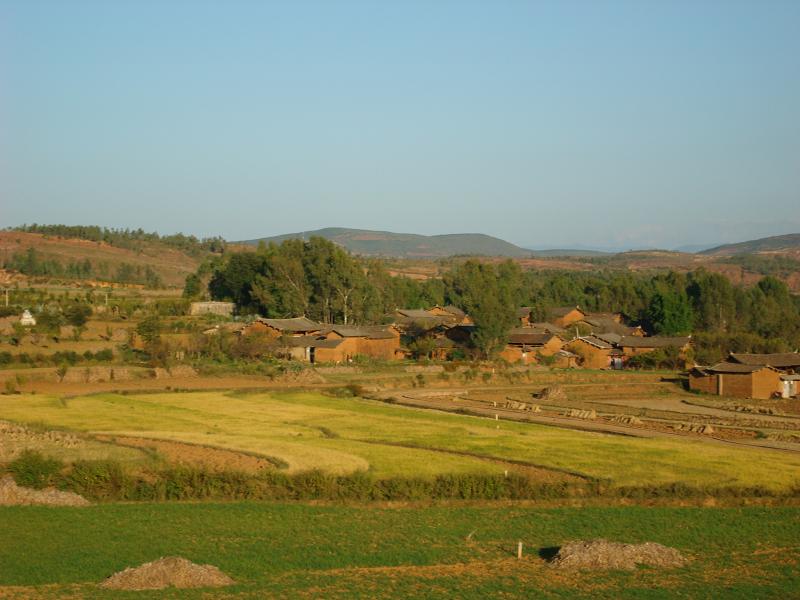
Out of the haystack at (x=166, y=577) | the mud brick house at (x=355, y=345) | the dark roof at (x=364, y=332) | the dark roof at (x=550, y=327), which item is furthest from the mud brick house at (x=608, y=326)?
the haystack at (x=166, y=577)

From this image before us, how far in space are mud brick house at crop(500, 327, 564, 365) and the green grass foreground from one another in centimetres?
4779

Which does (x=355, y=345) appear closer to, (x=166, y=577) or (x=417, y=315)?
(x=417, y=315)

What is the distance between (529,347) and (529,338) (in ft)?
3.44

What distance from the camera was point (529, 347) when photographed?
73625mm

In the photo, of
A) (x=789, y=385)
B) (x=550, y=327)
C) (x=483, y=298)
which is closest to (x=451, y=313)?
(x=550, y=327)

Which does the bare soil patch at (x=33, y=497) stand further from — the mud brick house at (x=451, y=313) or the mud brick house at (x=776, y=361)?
the mud brick house at (x=451, y=313)

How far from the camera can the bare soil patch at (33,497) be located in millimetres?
22847

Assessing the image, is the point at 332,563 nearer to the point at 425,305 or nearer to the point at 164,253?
the point at 425,305

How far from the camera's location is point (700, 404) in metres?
52.8

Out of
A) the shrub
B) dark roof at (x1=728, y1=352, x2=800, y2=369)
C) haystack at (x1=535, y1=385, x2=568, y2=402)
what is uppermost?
dark roof at (x1=728, y1=352, x2=800, y2=369)

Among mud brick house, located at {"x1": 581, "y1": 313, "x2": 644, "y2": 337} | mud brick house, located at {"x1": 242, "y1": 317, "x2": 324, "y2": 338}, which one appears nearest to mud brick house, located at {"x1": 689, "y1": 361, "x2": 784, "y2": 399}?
mud brick house, located at {"x1": 581, "y1": 313, "x2": 644, "y2": 337}

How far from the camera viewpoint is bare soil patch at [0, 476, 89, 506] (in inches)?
899

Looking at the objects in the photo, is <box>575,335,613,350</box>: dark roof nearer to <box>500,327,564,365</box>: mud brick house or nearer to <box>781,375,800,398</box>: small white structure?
<box>500,327,564,365</box>: mud brick house

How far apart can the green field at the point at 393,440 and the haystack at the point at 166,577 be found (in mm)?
9556
